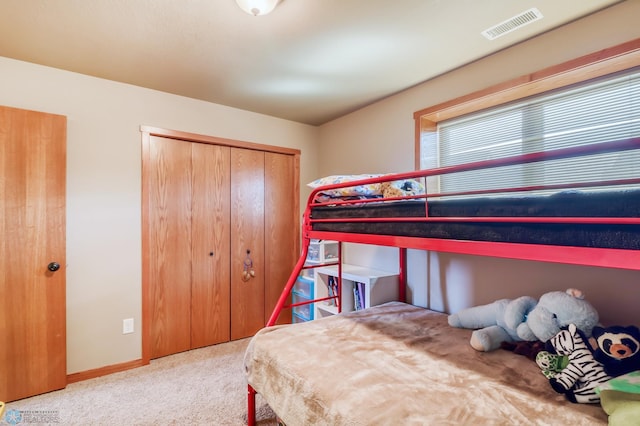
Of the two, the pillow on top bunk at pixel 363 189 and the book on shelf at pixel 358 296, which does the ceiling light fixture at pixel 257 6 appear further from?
the book on shelf at pixel 358 296

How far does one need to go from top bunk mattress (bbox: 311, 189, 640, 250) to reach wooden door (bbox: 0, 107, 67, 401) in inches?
86.5

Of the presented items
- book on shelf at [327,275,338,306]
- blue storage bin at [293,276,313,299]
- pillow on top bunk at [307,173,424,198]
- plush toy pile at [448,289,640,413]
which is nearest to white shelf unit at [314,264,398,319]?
book on shelf at [327,275,338,306]

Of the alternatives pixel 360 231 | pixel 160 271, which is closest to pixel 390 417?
pixel 360 231

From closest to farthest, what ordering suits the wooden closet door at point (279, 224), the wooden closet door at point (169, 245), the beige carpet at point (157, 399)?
the beige carpet at point (157, 399) → the wooden closet door at point (169, 245) → the wooden closet door at point (279, 224)

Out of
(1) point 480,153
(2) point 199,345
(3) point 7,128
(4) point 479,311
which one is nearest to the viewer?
(4) point 479,311

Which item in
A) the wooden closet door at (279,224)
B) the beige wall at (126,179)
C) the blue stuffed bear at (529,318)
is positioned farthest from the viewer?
the wooden closet door at (279,224)

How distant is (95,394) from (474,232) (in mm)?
2573

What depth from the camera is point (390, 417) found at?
0.93 metres

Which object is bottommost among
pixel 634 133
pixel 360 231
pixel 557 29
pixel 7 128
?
pixel 360 231

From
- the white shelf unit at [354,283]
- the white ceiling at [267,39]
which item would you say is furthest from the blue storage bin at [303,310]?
the white ceiling at [267,39]

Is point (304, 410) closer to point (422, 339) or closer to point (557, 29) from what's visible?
point (422, 339)

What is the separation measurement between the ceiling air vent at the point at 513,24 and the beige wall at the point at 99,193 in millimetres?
2466

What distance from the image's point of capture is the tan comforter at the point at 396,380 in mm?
942

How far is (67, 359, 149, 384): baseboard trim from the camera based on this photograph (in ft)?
7.16
